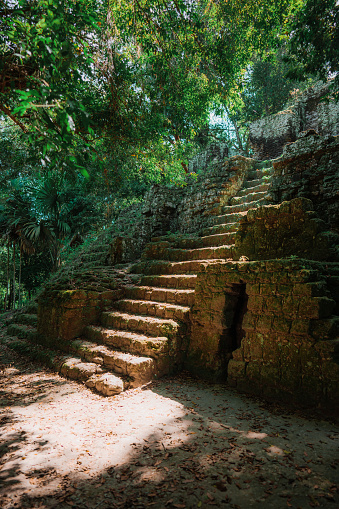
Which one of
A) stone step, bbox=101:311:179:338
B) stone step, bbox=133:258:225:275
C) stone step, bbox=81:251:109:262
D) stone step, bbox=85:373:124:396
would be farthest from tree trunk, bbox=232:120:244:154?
stone step, bbox=85:373:124:396

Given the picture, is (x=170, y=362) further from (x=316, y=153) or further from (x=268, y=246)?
(x=316, y=153)

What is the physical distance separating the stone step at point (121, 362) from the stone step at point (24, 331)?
2.50m

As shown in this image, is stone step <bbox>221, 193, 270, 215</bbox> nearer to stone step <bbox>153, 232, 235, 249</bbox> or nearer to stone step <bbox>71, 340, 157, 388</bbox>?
stone step <bbox>153, 232, 235, 249</bbox>

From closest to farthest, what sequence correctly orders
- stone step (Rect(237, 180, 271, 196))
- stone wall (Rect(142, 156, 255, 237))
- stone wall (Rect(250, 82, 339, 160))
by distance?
1. stone step (Rect(237, 180, 271, 196))
2. stone wall (Rect(142, 156, 255, 237))
3. stone wall (Rect(250, 82, 339, 160))

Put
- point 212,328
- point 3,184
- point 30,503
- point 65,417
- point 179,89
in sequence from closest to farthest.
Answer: point 30,503
point 65,417
point 212,328
point 179,89
point 3,184

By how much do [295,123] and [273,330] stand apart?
508 inches

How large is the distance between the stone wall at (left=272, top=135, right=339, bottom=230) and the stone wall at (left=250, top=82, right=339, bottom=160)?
5986 millimetres

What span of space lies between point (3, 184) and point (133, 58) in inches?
362

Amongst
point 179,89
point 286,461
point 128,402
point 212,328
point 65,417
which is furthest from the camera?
point 179,89

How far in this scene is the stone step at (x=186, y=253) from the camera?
20.1 feet

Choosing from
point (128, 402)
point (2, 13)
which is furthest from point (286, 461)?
point (2, 13)

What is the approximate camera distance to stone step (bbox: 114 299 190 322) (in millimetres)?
4932

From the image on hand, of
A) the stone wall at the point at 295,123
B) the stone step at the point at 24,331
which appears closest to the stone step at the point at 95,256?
the stone step at the point at 24,331

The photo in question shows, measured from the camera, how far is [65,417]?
3420 mm
